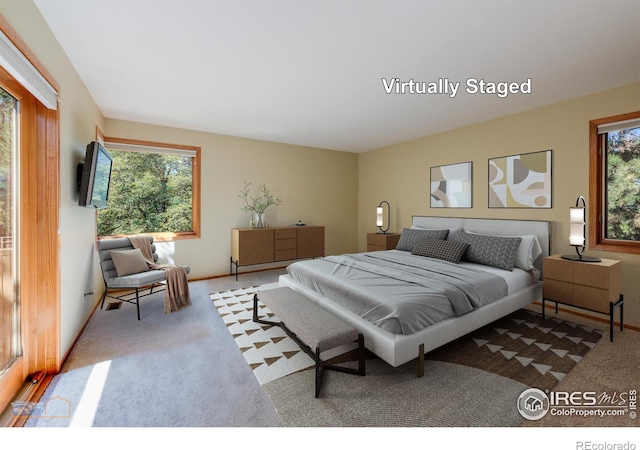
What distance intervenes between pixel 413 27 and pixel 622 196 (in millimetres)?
3044

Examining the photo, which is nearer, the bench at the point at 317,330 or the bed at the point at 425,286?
the bench at the point at 317,330

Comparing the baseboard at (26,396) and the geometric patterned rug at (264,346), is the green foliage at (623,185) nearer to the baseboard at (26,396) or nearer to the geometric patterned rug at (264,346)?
the geometric patterned rug at (264,346)

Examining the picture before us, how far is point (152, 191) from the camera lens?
4.51 metres

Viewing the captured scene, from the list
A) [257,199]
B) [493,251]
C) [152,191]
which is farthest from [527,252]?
[152,191]

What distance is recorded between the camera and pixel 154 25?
2010 mm

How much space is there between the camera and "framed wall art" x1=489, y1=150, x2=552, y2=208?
3.55 metres

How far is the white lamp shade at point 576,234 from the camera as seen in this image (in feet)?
9.82

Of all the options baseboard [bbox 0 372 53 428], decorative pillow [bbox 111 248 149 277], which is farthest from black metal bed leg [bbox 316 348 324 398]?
decorative pillow [bbox 111 248 149 277]

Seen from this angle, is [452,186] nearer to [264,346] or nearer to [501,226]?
[501,226]

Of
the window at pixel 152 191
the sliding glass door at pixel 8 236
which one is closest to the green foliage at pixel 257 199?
the window at pixel 152 191

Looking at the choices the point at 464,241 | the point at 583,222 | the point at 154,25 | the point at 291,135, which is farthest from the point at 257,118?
the point at 583,222

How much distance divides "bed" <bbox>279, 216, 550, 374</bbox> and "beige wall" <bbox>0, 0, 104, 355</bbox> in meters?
2.08

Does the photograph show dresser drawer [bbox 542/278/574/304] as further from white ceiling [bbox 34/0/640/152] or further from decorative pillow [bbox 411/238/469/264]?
white ceiling [bbox 34/0/640/152]

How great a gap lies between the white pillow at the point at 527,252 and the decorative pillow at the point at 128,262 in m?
4.49
